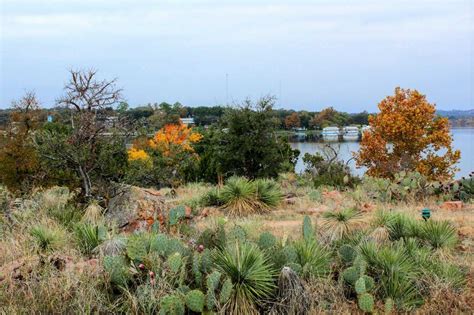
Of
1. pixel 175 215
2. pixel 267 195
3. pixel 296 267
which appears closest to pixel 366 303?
pixel 296 267

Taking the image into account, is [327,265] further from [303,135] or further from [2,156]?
[303,135]

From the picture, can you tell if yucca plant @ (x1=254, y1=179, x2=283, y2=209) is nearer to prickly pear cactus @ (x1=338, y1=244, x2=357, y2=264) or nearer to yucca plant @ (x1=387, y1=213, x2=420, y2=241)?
yucca plant @ (x1=387, y1=213, x2=420, y2=241)

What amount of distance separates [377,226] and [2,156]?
7.96 m

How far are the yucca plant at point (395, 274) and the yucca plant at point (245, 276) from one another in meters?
1.16

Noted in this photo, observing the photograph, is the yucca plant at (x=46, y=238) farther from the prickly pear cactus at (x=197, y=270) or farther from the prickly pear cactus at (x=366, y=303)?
the prickly pear cactus at (x=366, y=303)

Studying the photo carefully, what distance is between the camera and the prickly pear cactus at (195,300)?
5359 millimetres

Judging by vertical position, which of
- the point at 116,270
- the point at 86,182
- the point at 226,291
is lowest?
the point at 226,291

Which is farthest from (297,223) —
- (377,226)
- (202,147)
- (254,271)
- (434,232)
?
(202,147)

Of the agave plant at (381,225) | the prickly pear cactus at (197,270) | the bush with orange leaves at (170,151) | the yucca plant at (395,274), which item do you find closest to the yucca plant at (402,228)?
the agave plant at (381,225)

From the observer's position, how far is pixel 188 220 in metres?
9.30

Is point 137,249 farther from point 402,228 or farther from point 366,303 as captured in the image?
point 402,228

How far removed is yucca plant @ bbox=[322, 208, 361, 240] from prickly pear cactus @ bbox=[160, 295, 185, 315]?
3147 millimetres

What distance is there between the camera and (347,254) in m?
6.45

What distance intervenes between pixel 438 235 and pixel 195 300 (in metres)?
3.65
